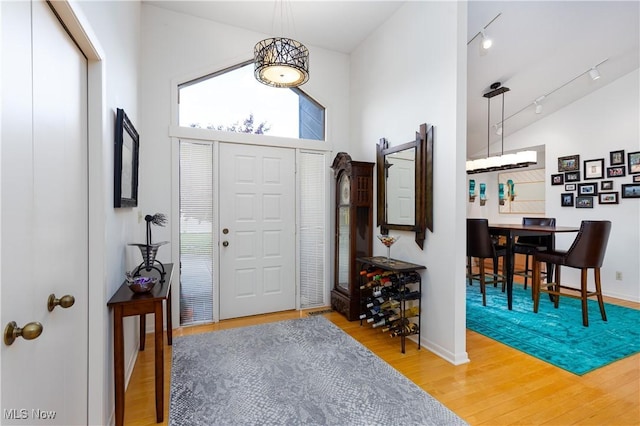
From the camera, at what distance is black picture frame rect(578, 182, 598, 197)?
4.69 metres

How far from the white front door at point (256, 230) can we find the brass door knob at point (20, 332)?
8.73 ft

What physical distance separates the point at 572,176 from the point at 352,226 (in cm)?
394

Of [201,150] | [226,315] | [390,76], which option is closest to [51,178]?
[201,150]

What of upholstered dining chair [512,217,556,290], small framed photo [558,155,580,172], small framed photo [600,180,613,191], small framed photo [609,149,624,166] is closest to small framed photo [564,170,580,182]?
small framed photo [558,155,580,172]

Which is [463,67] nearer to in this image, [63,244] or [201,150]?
[201,150]

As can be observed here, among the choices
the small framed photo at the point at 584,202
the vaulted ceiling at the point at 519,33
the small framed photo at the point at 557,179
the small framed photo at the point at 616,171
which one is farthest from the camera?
the small framed photo at the point at 557,179

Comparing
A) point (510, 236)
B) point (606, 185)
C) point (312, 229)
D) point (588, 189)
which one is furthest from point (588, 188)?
point (312, 229)

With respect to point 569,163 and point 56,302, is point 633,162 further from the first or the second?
point 56,302

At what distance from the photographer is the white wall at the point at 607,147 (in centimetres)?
433

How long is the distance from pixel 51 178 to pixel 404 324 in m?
2.74

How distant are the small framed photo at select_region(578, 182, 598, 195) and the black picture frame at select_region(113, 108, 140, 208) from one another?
6038 millimetres

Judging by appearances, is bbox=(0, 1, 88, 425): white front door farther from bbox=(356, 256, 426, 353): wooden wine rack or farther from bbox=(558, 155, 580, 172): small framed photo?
bbox=(558, 155, 580, 172): small framed photo

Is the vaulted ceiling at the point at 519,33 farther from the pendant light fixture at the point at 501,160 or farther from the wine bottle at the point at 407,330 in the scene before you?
the wine bottle at the point at 407,330

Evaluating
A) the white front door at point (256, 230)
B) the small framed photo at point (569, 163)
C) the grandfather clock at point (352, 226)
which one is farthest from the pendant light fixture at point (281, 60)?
the small framed photo at point (569, 163)
